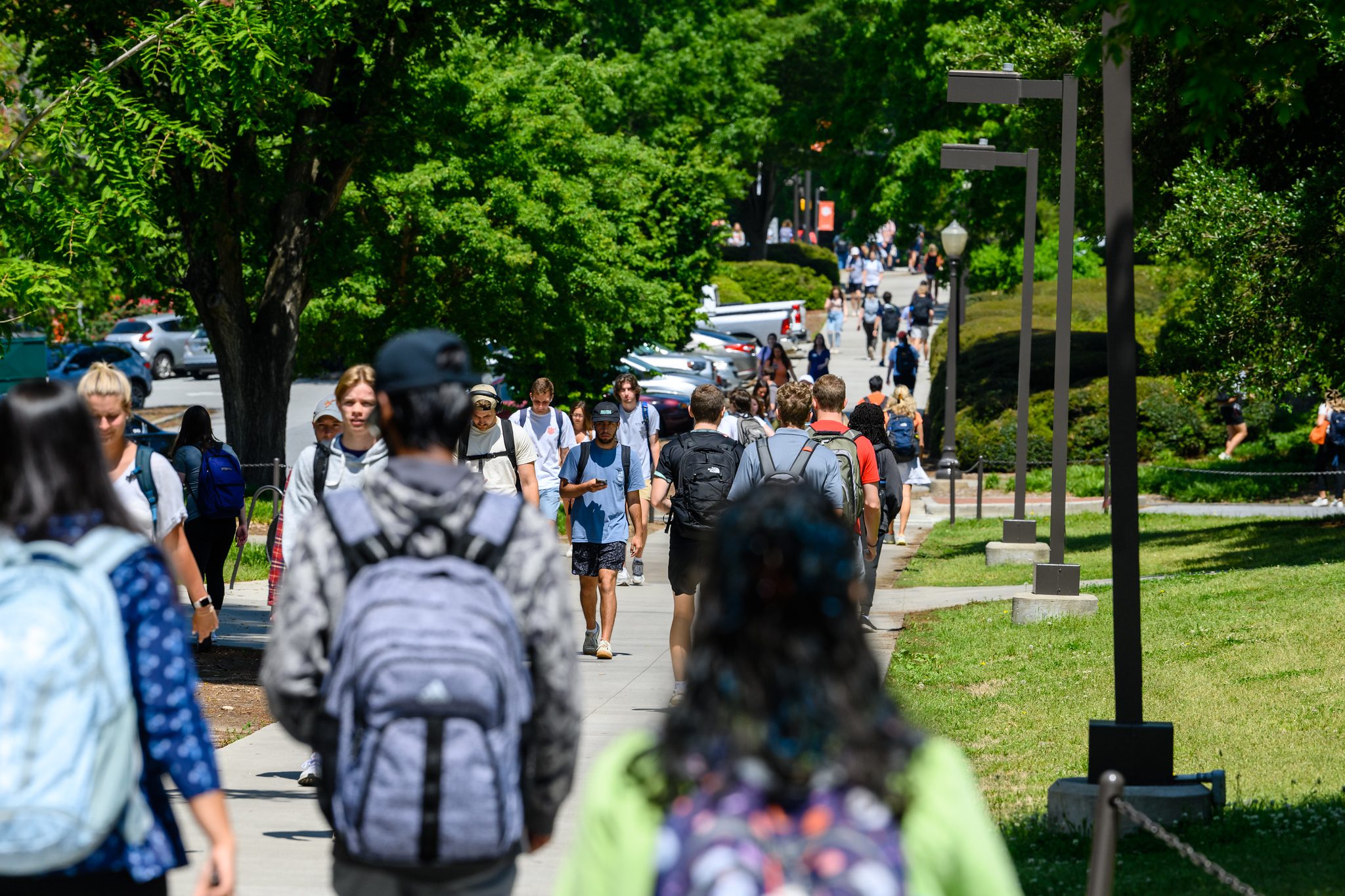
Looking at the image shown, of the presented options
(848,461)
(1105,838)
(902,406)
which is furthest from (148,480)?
(902,406)

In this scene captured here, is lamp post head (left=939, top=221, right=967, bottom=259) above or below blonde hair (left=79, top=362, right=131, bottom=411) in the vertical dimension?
above

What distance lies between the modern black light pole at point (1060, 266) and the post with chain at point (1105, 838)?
8034mm

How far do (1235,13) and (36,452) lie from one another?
545 cm

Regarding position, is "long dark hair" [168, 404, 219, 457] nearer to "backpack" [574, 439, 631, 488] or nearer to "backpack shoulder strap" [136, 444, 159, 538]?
"backpack" [574, 439, 631, 488]

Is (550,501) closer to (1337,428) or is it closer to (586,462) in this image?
(586,462)

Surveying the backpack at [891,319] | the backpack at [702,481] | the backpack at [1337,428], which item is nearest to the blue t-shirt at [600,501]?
the backpack at [702,481]

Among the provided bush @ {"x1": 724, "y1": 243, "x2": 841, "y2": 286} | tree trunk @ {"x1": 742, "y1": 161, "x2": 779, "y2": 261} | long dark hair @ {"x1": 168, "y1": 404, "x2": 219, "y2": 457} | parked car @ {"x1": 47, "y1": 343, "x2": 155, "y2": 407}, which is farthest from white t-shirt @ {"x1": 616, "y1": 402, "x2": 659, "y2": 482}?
tree trunk @ {"x1": 742, "y1": 161, "x2": 779, "y2": 261}

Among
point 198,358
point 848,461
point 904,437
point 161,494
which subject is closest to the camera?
point 161,494

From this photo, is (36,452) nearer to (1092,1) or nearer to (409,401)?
(409,401)

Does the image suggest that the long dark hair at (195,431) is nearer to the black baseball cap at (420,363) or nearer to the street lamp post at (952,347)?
the black baseball cap at (420,363)

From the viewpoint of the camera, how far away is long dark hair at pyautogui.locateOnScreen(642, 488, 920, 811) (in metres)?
2.20

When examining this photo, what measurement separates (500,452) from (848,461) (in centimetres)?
210

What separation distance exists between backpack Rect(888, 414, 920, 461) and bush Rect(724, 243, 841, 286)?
44.6 m

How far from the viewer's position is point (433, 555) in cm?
316
